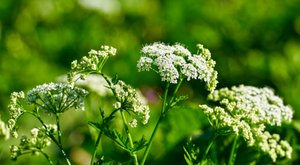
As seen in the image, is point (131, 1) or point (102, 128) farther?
point (131, 1)

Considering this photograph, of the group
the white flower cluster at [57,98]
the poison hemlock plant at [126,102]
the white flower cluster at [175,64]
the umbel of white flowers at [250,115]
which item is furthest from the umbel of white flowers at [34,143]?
the umbel of white flowers at [250,115]

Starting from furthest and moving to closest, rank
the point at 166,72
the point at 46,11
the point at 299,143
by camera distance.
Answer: the point at 46,11, the point at 299,143, the point at 166,72

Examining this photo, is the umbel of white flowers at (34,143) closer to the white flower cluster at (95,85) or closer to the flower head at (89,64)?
the flower head at (89,64)

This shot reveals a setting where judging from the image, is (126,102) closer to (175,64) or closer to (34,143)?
(175,64)

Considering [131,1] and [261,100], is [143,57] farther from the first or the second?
[131,1]

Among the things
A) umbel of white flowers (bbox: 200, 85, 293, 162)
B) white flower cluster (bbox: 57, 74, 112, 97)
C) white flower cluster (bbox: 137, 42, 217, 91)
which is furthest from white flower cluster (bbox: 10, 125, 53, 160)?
white flower cluster (bbox: 57, 74, 112, 97)

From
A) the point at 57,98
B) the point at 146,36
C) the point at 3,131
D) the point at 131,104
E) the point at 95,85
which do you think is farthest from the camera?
the point at 146,36

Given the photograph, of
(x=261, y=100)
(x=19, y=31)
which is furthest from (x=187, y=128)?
(x=19, y=31)

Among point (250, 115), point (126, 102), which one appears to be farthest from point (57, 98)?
point (250, 115)
